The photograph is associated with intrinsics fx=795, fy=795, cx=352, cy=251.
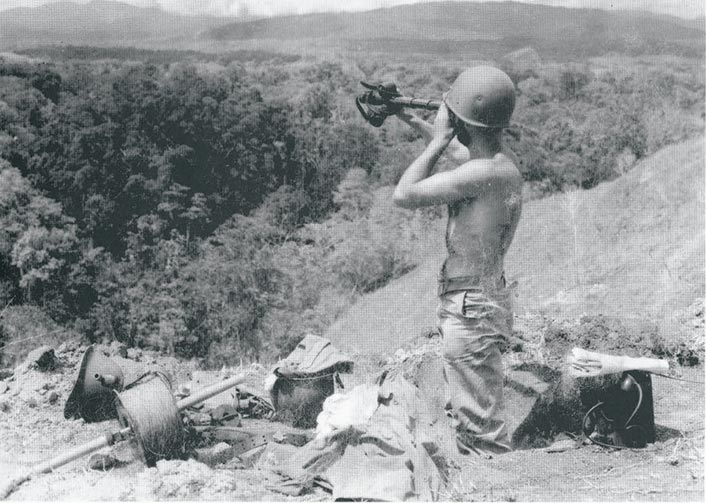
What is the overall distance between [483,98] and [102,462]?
10.2 feet

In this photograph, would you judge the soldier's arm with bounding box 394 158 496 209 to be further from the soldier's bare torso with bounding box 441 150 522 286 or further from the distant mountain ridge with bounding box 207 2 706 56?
the distant mountain ridge with bounding box 207 2 706 56

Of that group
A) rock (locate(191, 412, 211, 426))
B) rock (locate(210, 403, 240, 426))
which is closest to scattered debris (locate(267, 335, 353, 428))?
rock (locate(210, 403, 240, 426))

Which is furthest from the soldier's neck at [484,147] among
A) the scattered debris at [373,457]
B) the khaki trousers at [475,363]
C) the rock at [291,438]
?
the rock at [291,438]

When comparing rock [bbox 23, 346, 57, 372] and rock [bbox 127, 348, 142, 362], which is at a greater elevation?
rock [bbox 23, 346, 57, 372]

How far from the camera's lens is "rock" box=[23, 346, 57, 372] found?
686 cm

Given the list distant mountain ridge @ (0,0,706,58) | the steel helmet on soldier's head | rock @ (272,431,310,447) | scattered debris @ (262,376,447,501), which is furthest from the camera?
distant mountain ridge @ (0,0,706,58)

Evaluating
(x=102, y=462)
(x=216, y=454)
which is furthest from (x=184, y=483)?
(x=102, y=462)

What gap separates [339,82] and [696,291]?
40707mm

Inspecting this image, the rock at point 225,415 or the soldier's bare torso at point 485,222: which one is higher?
the soldier's bare torso at point 485,222

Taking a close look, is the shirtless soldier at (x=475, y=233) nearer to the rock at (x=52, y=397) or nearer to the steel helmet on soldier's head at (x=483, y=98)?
the steel helmet on soldier's head at (x=483, y=98)

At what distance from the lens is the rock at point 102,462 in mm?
4781

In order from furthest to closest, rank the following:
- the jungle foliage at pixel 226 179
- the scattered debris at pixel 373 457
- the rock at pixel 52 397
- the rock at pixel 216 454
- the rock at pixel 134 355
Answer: the jungle foliage at pixel 226 179 < the rock at pixel 134 355 < the rock at pixel 52 397 < the rock at pixel 216 454 < the scattered debris at pixel 373 457

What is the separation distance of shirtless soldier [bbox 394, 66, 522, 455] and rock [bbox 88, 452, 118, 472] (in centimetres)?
211

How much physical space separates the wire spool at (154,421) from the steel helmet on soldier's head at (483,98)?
2.40 meters
